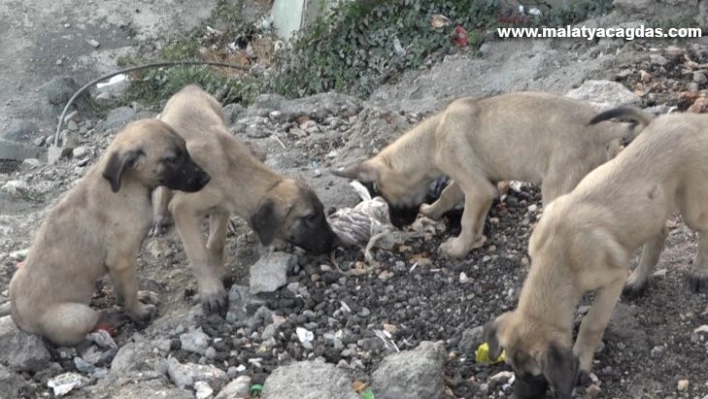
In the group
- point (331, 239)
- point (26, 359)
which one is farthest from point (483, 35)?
point (26, 359)

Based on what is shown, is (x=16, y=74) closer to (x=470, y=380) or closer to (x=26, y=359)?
(x=26, y=359)

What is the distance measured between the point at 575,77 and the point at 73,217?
5.91 metres

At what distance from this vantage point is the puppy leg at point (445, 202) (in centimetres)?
930

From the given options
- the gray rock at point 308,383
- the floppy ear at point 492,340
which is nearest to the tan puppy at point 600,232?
the floppy ear at point 492,340

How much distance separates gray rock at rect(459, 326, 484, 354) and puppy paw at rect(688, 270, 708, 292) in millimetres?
1628

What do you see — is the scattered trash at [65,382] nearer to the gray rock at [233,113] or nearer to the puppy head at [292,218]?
the puppy head at [292,218]

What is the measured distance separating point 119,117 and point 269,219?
6.40 metres

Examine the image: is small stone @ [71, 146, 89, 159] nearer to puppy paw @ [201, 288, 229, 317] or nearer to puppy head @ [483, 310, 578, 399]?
puppy paw @ [201, 288, 229, 317]

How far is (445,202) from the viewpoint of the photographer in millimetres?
9398

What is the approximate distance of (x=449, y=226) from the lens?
9.42 meters

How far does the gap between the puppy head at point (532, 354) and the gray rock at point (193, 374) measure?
1924 millimetres

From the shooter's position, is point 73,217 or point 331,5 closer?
point 73,217

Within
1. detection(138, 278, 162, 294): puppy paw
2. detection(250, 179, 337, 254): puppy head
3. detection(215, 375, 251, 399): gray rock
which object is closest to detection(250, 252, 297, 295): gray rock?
detection(250, 179, 337, 254): puppy head

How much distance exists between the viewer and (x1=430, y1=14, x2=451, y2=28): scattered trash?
1398 centimetres
